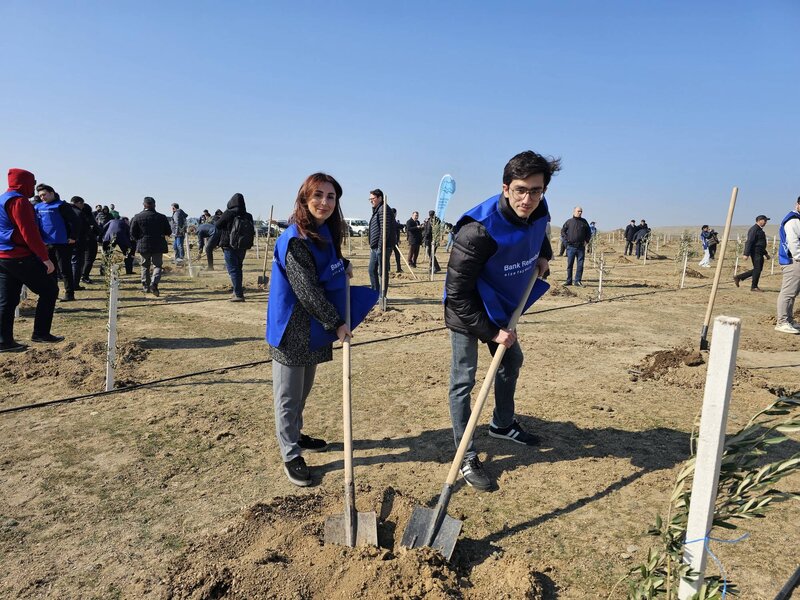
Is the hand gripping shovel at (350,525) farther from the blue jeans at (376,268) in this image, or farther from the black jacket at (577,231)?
the black jacket at (577,231)

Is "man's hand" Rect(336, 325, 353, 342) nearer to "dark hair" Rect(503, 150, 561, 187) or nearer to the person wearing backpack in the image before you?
"dark hair" Rect(503, 150, 561, 187)

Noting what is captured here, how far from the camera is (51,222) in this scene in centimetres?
840

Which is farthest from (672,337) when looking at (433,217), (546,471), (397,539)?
(433,217)

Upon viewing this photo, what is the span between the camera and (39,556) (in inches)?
100

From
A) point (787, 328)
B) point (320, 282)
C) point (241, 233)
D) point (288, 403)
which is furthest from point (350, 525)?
point (787, 328)

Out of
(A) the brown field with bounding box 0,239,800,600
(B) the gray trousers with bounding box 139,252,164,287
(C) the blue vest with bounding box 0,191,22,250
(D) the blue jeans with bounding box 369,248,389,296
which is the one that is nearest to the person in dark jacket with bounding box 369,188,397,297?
(D) the blue jeans with bounding box 369,248,389,296

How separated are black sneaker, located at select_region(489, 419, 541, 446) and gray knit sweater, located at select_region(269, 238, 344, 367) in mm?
1533

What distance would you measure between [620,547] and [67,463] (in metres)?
3.40

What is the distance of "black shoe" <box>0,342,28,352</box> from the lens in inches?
238

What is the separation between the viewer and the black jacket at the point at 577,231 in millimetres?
12867

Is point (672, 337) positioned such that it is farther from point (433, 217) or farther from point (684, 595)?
point (433, 217)

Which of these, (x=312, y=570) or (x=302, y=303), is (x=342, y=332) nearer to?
(x=302, y=303)

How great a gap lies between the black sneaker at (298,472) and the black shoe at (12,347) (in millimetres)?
4716

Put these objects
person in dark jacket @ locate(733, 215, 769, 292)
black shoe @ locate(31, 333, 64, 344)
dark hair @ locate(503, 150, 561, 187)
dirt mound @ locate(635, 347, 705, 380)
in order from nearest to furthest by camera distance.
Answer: dark hair @ locate(503, 150, 561, 187) < dirt mound @ locate(635, 347, 705, 380) < black shoe @ locate(31, 333, 64, 344) < person in dark jacket @ locate(733, 215, 769, 292)
